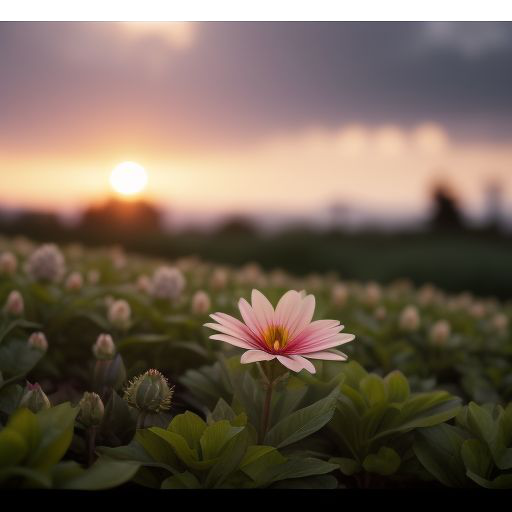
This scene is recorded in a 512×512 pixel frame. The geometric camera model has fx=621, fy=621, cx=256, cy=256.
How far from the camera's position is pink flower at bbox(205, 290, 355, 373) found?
1359 mm

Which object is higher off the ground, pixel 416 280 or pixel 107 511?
pixel 416 280

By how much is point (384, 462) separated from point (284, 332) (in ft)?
1.73

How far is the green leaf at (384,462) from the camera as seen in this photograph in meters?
1.71

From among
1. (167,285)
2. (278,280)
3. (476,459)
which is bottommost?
(476,459)

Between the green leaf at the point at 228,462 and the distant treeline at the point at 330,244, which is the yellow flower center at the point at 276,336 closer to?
the green leaf at the point at 228,462

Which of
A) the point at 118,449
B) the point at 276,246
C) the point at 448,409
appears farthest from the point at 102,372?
the point at 276,246

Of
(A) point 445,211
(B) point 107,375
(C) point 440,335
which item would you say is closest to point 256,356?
(B) point 107,375

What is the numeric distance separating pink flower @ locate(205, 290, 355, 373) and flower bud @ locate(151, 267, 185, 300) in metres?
1.49

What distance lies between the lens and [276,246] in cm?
1476

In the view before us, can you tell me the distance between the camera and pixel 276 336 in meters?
1.46

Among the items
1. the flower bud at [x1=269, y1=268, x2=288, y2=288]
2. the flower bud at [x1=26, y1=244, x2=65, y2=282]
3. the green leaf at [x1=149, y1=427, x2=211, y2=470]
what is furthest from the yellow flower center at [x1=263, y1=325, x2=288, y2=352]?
the flower bud at [x1=269, y1=268, x2=288, y2=288]

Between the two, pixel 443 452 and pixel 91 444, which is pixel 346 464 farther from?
pixel 91 444

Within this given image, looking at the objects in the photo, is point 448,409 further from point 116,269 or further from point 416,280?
point 416,280
